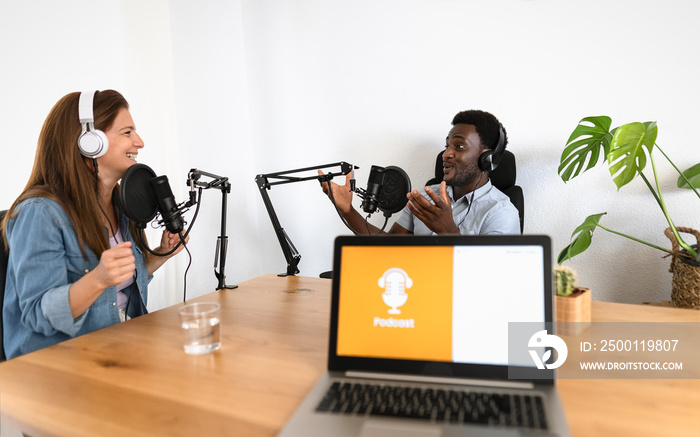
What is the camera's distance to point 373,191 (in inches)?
54.6

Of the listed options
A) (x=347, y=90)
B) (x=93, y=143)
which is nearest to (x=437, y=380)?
(x=93, y=143)

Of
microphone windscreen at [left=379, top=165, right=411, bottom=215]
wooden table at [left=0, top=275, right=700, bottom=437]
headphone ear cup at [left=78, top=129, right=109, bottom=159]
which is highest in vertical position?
headphone ear cup at [left=78, top=129, right=109, bottom=159]

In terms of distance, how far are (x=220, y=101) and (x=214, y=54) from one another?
26 cm

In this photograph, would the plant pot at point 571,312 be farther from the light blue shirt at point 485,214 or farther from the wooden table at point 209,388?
the light blue shirt at point 485,214

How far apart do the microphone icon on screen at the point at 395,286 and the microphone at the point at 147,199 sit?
64 cm

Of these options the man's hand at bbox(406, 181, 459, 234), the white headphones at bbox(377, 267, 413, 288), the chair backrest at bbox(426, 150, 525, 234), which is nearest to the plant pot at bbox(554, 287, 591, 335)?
the white headphones at bbox(377, 267, 413, 288)

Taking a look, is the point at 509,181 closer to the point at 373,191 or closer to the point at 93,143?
the point at 373,191

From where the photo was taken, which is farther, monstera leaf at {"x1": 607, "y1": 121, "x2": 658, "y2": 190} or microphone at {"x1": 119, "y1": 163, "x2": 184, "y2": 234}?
monstera leaf at {"x1": 607, "y1": 121, "x2": 658, "y2": 190}

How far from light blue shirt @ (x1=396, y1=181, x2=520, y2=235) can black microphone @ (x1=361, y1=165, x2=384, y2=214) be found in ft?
1.95

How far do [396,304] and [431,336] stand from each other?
0.08 metres

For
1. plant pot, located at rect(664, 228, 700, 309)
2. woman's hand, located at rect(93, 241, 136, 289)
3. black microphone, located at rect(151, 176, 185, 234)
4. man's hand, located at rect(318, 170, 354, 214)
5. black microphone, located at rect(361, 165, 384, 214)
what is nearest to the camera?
woman's hand, located at rect(93, 241, 136, 289)

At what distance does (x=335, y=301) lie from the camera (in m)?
0.81

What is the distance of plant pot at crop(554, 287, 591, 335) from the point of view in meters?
0.94

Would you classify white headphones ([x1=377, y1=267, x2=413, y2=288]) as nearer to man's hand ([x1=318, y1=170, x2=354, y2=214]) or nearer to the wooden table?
the wooden table
